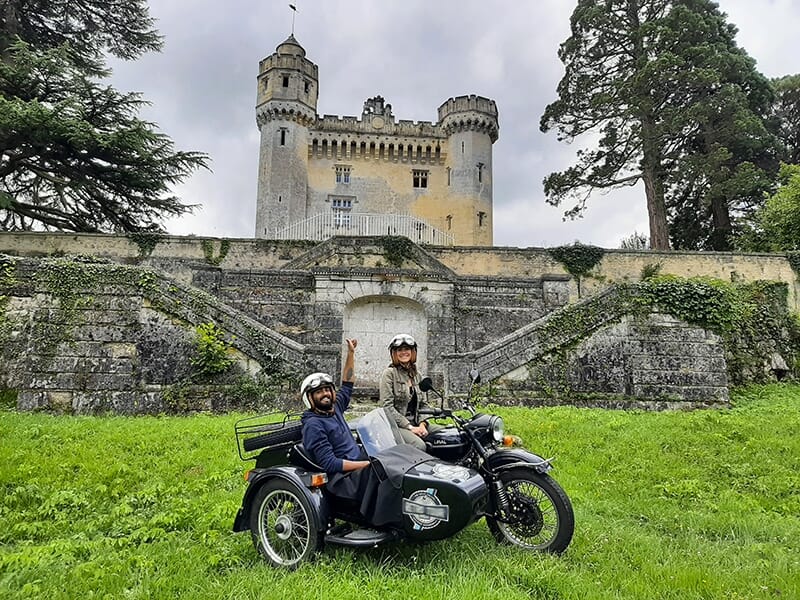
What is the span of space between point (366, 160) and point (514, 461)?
3027 centimetres

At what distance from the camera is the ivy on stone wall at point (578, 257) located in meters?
18.7

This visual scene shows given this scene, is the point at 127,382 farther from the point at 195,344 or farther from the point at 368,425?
the point at 368,425

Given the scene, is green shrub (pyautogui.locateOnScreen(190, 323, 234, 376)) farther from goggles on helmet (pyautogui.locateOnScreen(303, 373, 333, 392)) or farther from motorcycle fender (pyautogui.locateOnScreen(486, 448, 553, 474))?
motorcycle fender (pyautogui.locateOnScreen(486, 448, 553, 474))

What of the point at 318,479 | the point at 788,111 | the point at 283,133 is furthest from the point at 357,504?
the point at 788,111

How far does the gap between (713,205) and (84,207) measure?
2743cm

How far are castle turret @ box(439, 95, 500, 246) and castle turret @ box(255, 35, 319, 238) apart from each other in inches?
340

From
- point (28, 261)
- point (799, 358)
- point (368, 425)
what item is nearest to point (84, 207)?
point (28, 261)

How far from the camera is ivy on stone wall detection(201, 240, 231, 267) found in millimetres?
18266

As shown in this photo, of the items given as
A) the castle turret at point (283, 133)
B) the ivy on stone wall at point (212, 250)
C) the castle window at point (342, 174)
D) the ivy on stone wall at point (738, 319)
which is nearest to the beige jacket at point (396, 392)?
the ivy on stone wall at point (738, 319)

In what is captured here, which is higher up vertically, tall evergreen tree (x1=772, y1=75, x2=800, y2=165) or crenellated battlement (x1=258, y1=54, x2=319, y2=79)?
crenellated battlement (x1=258, y1=54, x2=319, y2=79)

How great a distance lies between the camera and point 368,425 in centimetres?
406

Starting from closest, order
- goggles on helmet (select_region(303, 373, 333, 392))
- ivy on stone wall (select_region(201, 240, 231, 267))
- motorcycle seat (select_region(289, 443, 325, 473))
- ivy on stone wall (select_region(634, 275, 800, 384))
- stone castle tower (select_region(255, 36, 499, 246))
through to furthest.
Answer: motorcycle seat (select_region(289, 443, 325, 473)) < goggles on helmet (select_region(303, 373, 333, 392)) < ivy on stone wall (select_region(634, 275, 800, 384)) < ivy on stone wall (select_region(201, 240, 231, 267)) < stone castle tower (select_region(255, 36, 499, 246))

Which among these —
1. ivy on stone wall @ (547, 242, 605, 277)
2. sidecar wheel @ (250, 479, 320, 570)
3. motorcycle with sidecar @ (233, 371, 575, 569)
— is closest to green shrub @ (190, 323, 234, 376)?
motorcycle with sidecar @ (233, 371, 575, 569)

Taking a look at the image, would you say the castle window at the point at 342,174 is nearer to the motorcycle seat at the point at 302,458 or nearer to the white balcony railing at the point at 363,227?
the white balcony railing at the point at 363,227
